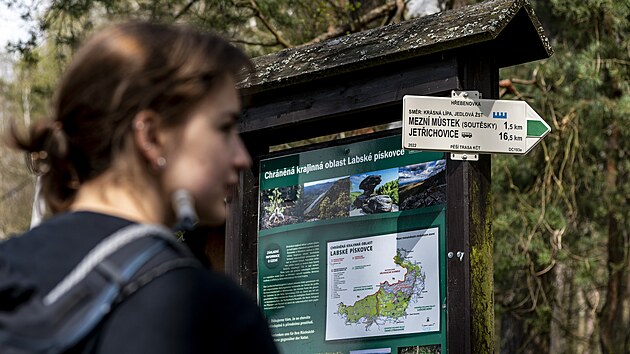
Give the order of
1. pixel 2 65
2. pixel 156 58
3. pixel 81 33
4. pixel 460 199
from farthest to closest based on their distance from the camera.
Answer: pixel 2 65, pixel 81 33, pixel 460 199, pixel 156 58

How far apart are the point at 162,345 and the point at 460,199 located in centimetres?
323

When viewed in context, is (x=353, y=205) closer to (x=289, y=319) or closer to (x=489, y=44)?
(x=289, y=319)

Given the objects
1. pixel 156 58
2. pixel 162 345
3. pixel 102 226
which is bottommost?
pixel 162 345

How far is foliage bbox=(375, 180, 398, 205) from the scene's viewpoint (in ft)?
15.8

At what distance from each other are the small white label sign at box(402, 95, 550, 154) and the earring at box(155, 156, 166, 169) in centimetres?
307

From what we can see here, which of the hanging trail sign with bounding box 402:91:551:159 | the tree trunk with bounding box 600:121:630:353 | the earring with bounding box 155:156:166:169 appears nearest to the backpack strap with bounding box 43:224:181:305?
the earring with bounding box 155:156:166:169

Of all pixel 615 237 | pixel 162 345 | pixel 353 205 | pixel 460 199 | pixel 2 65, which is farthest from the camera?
pixel 2 65

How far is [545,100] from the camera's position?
11305 millimetres

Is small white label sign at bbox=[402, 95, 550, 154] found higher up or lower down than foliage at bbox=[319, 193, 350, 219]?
higher up

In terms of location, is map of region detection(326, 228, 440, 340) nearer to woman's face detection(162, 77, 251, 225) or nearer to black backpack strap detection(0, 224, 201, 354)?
woman's face detection(162, 77, 251, 225)

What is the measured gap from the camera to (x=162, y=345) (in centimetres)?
140

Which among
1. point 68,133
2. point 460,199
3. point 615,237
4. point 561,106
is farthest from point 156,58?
point 615,237

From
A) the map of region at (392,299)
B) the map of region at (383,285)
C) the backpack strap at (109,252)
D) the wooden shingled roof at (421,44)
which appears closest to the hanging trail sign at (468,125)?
the wooden shingled roof at (421,44)

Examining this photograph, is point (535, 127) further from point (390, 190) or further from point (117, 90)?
point (117, 90)
